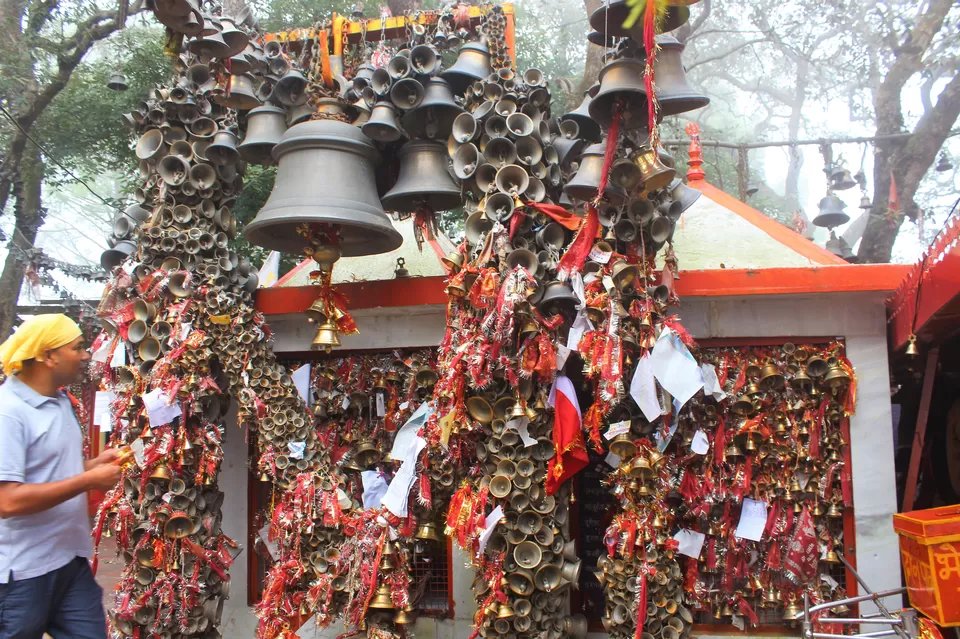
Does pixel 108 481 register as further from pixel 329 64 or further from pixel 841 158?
pixel 841 158

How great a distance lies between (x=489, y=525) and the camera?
459 centimetres

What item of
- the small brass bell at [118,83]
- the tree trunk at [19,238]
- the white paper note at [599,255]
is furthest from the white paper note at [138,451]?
the tree trunk at [19,238]

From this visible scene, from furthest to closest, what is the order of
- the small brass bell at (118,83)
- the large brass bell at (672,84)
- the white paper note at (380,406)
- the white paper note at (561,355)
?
1. the small brass bell at (118,83)
2. the white paper note at (380,406)
3. the large brass bell at (672,84)
4. the white paper note at (561,355)

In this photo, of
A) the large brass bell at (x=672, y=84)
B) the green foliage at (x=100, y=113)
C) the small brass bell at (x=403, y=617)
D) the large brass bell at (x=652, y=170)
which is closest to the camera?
the large brass bell at (x=652, y=170)

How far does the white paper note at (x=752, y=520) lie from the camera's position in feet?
17.1

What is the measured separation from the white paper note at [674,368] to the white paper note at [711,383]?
0.48 meters

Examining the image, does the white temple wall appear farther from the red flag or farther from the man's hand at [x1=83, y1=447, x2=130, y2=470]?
the man's hand at [x1=83, y1=447, x2=130, y2=470]

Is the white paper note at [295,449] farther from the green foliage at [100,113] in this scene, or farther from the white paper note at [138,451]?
the green foliage at [100,113]

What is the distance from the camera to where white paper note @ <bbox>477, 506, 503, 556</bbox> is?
4570mm

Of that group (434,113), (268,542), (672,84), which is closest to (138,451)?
(268,542)

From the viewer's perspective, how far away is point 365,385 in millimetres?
6195

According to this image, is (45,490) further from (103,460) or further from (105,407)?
(105,407)

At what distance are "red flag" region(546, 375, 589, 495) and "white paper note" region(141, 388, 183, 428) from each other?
2773mm

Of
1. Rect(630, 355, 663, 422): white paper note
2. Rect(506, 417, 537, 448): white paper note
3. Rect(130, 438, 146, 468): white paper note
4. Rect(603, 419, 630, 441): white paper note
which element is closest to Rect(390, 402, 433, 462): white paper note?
Rect(506, 417, 537, 448): white paper note
